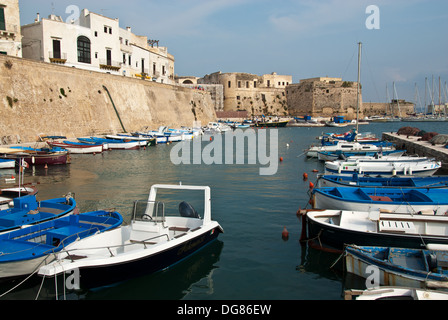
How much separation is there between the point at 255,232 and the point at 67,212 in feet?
15.9

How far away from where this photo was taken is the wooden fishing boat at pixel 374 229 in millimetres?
7637

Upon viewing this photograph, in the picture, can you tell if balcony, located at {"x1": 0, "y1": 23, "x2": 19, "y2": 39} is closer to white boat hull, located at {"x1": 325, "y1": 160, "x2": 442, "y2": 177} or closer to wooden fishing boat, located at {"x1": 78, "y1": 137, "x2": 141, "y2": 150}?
wooden fishing boat, located at {"x1": 78, "y1": 137, "x2": 141, "y2": 150}

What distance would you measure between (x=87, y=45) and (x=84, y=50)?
68 cm

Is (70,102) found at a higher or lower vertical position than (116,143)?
higher

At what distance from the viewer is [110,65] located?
1638 inches

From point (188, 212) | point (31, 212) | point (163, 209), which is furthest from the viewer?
point (31, 212)

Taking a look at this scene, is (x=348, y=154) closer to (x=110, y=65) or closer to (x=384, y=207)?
(x=384, y=207)

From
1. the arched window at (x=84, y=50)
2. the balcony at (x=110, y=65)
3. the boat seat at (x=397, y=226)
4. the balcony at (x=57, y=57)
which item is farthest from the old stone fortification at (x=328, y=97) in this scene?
the boat seat at (x=397, y=226)

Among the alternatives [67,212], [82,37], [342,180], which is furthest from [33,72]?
[342,180]

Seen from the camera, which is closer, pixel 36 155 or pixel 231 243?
pixel 231 243

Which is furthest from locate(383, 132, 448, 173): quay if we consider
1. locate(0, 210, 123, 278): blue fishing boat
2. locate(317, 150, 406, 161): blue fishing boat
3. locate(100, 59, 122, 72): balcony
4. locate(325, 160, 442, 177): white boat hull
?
locate(100, 59, 122, 72): balcony

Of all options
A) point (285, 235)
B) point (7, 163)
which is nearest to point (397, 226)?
point (285, 235)
